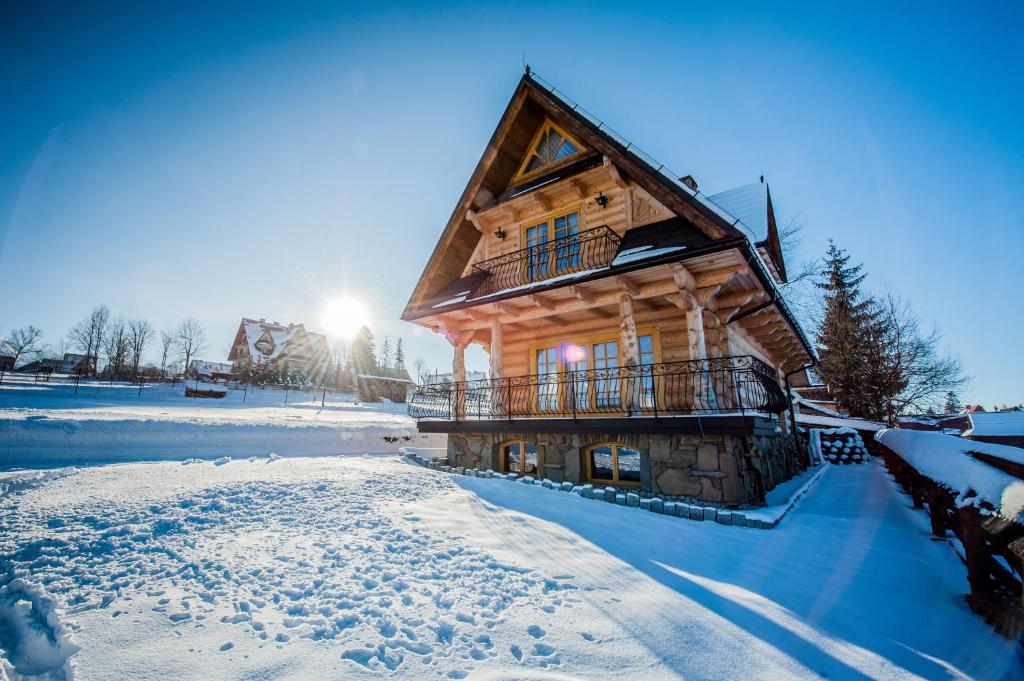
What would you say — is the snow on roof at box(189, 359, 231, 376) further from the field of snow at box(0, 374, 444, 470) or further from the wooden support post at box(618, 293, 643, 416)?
the wooden support post at box(618, 293, 643, 416)

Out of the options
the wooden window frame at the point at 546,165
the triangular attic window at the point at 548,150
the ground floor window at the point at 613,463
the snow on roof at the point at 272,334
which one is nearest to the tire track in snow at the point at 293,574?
the ground floor window at the point at 613,463

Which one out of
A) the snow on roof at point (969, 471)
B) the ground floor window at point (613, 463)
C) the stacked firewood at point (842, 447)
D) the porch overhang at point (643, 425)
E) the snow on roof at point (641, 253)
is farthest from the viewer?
the stacked firewood at point (842, 447)

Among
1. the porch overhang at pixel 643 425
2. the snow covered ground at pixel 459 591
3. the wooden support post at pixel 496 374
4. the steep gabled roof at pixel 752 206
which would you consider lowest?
the snow covered ground at pixel 459 591

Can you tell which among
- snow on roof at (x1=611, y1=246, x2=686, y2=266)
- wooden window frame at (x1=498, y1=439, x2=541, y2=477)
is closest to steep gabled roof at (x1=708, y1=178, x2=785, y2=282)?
snow on roof at (x1=611, y1=246, x2=686, y2=266)

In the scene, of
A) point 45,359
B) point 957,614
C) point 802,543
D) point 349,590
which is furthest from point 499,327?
point 45,359

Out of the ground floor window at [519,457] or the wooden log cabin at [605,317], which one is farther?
the ground floor window at [519,457]

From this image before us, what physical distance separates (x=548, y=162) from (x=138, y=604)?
1106cm

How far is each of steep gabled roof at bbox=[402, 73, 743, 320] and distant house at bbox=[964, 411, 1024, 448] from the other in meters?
4.93

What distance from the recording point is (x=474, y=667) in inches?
82.0

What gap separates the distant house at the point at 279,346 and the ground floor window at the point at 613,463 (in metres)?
44.0

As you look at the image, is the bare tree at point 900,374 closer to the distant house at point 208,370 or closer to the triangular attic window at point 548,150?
the triangular attic window at point 548,150

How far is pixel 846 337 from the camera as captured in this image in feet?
76.1

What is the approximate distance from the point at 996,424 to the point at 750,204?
569 cm

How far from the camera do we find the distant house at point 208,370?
41025mm
